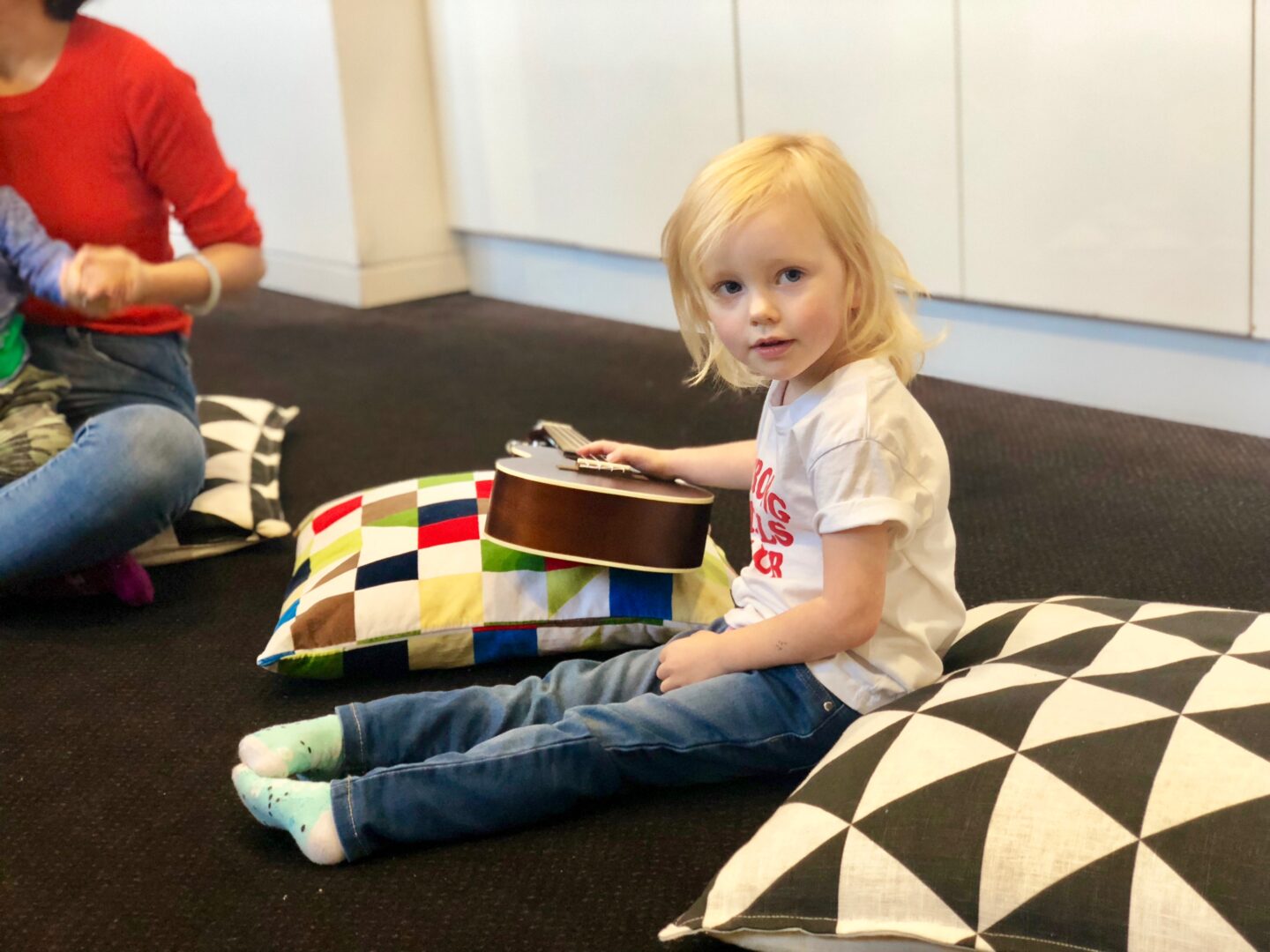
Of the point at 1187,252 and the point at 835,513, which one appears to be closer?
the point at 835,513

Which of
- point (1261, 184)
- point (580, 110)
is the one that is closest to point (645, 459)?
point (1261, 184)

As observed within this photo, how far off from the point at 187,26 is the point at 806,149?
3.28m

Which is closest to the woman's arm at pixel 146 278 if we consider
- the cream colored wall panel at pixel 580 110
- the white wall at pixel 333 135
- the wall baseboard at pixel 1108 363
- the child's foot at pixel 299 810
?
the child's foot at pixel 299 810

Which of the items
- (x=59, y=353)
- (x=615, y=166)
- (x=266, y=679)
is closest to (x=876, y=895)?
→ (x=266, y=679)

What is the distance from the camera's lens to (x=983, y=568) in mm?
1710

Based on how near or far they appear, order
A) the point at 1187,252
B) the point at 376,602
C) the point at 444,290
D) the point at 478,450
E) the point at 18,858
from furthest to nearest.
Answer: the point at 444,290
the point at 478,450
the point at 1187,252
the point at 376,602
the point at 18,858

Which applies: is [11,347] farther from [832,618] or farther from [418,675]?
[832,618]

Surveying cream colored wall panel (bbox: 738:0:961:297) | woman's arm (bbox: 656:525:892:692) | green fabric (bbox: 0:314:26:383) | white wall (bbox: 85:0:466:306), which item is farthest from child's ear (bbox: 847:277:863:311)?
white wall (bbox: 85:0:466:306)

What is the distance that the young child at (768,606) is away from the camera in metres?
1.12

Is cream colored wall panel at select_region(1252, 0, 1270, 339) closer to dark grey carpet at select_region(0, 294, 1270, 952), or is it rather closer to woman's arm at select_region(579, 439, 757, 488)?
dark grey carpet at select_region(0, 294, 1270, 952)

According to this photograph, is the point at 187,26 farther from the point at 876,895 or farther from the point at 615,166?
the point at 876,895

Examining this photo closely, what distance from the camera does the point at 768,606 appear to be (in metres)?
1.23

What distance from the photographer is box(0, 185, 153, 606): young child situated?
1.68 m

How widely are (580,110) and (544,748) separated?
229 cm
